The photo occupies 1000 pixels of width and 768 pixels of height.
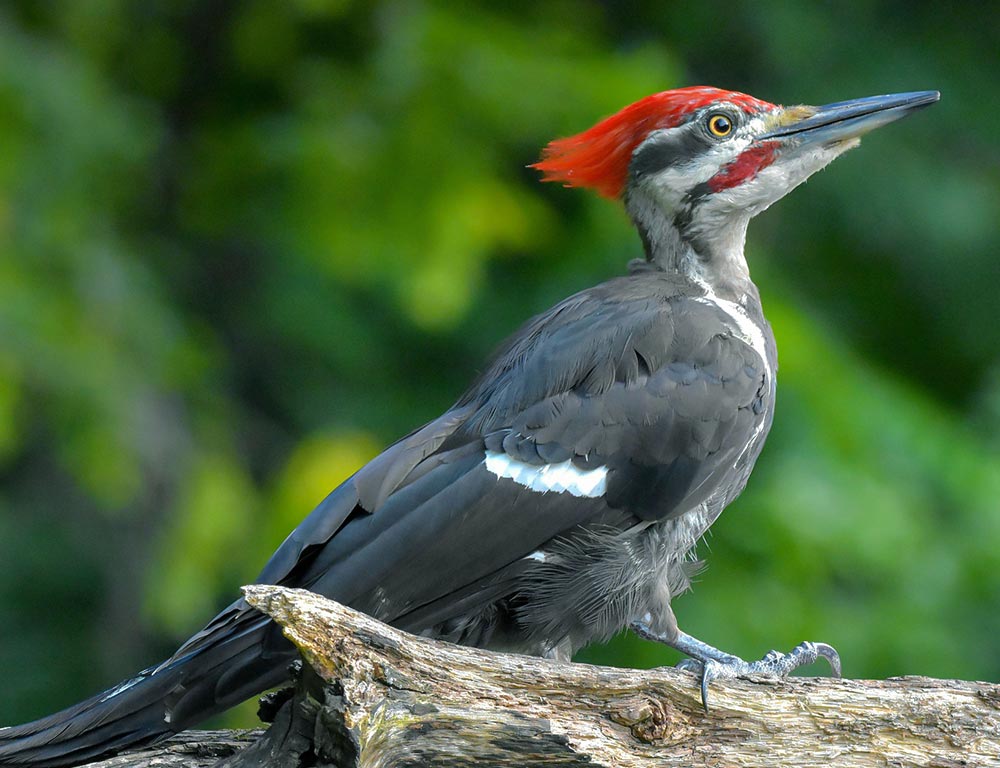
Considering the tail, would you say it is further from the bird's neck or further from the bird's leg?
the bird's neck

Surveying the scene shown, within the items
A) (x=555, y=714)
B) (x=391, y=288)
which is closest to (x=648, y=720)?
(x=555, y=714)

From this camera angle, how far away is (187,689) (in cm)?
309

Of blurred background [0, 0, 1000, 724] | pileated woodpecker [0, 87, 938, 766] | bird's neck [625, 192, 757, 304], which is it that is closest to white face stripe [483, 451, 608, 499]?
pileated woodpecker [0, 87, 938, 766]

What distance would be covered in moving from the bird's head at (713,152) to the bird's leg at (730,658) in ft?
3.62

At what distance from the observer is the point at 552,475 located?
3.43 meters

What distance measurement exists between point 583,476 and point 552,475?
0.27 ft

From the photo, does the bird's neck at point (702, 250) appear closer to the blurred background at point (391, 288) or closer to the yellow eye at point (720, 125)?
the yellow eye at point (720, 125)

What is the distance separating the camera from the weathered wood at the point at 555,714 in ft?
9.07

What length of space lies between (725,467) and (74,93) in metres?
3.42

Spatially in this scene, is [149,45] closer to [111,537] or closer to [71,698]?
[111,537]

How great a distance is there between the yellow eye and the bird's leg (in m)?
1.39

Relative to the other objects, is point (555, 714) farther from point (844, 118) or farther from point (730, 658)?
point (844, 118)

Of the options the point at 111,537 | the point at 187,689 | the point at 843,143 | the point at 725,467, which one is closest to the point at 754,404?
the point at 725,467

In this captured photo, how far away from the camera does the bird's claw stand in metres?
3.13
